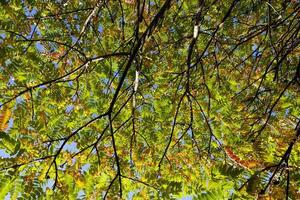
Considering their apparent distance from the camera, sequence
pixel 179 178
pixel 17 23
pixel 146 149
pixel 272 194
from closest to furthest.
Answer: pixel 272 194
pixel 17 23
pixel 179 178
pixel 146 149

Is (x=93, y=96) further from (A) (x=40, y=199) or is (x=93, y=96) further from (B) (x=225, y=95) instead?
(A) (x=40, y=199)

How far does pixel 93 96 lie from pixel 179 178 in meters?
1.78

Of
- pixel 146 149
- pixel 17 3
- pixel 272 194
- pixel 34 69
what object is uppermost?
pixel 17 3

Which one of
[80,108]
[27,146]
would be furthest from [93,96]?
[27,146]

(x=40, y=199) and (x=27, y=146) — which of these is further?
(x=27, y=146)

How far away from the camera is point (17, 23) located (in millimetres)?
3768

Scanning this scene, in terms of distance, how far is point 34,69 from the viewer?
418 centimetres

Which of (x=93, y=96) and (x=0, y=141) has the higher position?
(x=93, y=96)

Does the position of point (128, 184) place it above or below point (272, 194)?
above

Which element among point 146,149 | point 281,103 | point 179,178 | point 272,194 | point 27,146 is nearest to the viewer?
point 272,194

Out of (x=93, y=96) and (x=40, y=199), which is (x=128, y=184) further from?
(x=40, y=199)

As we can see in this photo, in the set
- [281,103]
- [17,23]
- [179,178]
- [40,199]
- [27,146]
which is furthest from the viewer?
[281,103]

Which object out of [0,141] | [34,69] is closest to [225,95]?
[34,69]

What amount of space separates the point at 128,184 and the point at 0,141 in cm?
207
